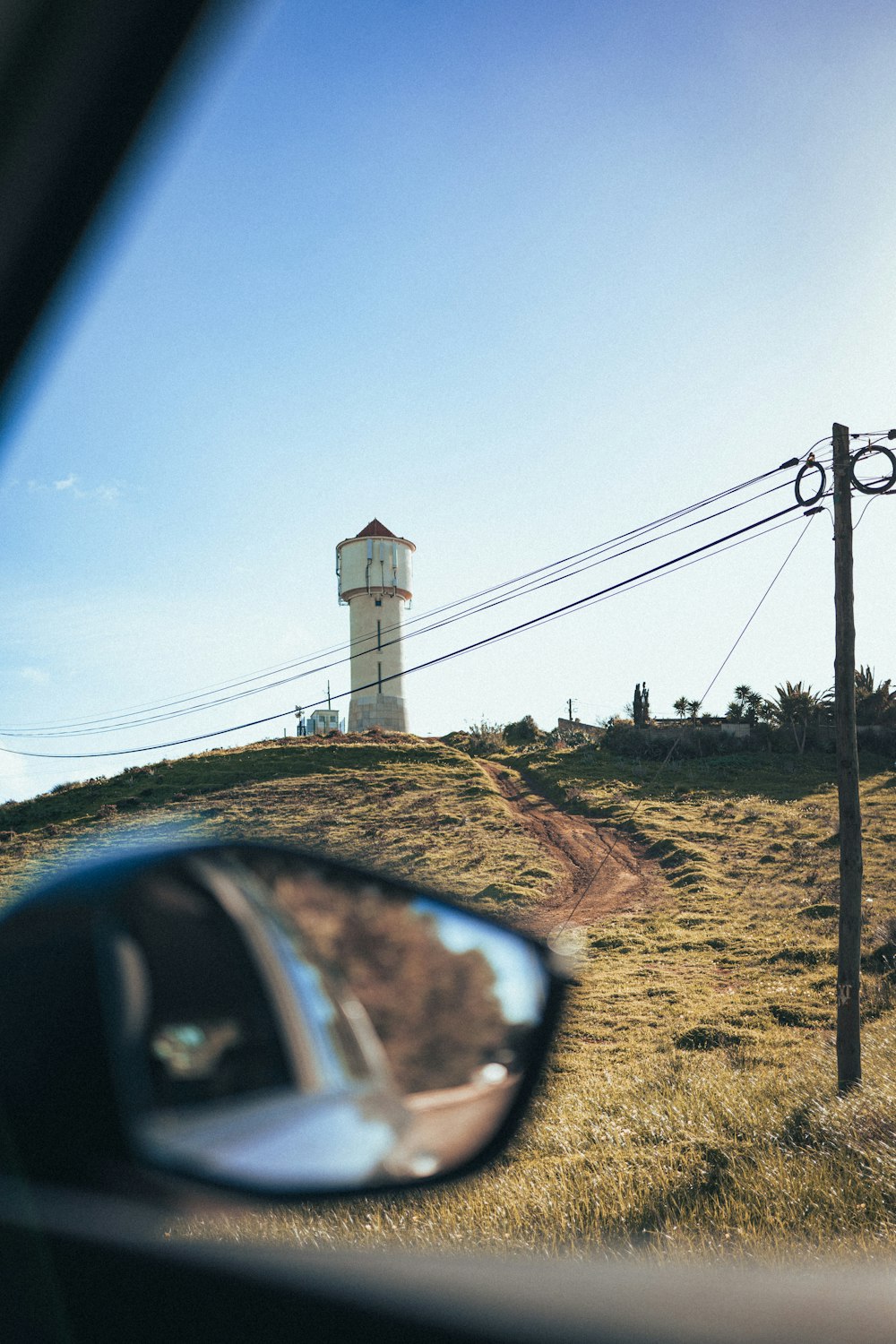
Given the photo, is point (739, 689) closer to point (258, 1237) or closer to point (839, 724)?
point (839, 724)

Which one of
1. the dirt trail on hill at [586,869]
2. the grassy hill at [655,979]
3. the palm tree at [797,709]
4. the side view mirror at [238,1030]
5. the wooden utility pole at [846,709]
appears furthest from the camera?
the palm tree at [797,709]

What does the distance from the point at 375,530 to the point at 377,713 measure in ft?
43.2

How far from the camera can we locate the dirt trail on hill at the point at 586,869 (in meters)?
22.8

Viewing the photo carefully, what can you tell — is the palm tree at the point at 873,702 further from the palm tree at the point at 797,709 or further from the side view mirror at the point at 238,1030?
the side view mirror at the point at 238,1030

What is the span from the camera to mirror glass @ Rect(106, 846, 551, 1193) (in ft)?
4.09

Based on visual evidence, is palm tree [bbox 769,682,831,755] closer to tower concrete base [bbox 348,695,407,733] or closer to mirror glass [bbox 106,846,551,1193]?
tower concrete base [bbox 348,695,407,733]

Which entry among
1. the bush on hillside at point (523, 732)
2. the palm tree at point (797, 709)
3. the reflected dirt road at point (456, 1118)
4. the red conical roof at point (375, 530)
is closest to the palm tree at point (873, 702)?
the palm tree at point (797, 709)

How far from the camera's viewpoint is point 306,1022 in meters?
1.38

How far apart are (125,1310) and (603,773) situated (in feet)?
139

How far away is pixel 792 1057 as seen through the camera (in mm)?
11469

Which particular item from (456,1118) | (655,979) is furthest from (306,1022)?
(655,979)

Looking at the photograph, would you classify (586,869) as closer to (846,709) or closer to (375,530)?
(846,709)

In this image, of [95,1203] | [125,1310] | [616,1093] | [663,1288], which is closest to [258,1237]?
[125,1310]

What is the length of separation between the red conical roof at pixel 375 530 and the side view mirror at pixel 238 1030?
2380 inches
